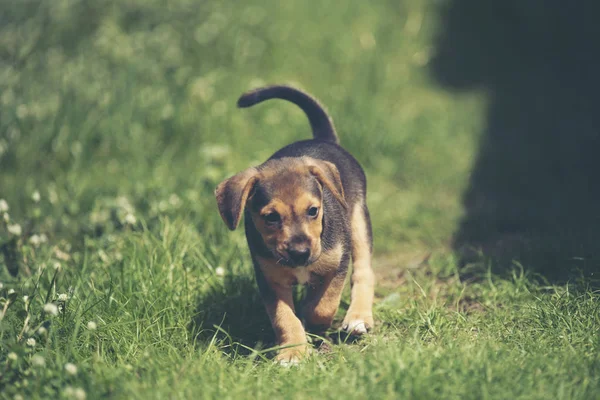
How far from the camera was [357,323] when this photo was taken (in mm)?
3650

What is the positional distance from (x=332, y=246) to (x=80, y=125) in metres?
3.33

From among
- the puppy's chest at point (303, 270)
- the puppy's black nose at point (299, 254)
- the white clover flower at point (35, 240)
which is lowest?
the white clover flower at point (35, 240)

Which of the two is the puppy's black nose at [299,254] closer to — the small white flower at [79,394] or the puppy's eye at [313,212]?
the puppy's eye at [313,212]

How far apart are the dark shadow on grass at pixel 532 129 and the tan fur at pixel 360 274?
842mm

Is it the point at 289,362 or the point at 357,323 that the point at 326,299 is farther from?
the point at 289,362

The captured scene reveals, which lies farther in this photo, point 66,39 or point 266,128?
point 66,39

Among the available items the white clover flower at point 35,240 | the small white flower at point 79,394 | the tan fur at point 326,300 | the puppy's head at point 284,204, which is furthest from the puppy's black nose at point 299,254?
the white clover flower at point 35,240

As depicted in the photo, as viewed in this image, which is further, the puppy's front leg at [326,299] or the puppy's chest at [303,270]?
the puppy's front leg at [326,299]

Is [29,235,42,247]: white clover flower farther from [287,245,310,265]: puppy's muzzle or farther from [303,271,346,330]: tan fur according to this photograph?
[287,245,310,265]: puppy's muzzle

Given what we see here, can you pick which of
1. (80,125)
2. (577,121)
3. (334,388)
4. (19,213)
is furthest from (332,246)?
(577,121)

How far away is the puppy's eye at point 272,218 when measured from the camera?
3303 millimetres

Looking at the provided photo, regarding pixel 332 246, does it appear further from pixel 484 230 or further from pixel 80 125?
pixel 80 125

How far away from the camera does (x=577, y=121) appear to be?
650 cm

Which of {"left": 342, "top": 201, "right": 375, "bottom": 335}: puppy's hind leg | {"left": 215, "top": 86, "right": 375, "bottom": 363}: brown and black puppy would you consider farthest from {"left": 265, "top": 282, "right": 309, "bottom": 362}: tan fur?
{"left": 342, "top": 201, "right": 375, "bottom": 335}: puppy's hind leg
